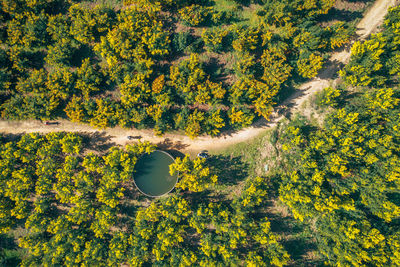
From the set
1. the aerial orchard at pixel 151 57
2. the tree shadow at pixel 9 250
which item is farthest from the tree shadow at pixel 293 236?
the tree shadow at pixel 9 250

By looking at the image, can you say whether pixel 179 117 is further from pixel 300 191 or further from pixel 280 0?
pixel 280 0

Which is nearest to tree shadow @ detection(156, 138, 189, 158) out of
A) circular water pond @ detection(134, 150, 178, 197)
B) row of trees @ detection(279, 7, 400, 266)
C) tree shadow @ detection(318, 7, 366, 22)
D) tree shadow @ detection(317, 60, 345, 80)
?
circular water pond @ detection(134, 150, 178, 197)

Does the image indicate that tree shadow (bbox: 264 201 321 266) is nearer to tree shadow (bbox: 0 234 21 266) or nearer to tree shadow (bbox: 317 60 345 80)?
tree shadow (bbox: 317 60 345 80)

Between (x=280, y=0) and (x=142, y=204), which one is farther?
(x=142, y=204)

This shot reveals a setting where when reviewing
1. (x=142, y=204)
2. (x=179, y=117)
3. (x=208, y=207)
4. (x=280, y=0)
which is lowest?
(x=142, y=204)

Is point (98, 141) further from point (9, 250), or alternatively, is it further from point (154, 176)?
point (9, 250)

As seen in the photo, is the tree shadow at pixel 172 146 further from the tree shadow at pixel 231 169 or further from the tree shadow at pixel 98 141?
the tree shadow at pixel 98 141

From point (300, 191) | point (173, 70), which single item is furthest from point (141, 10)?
point (300, 191)
